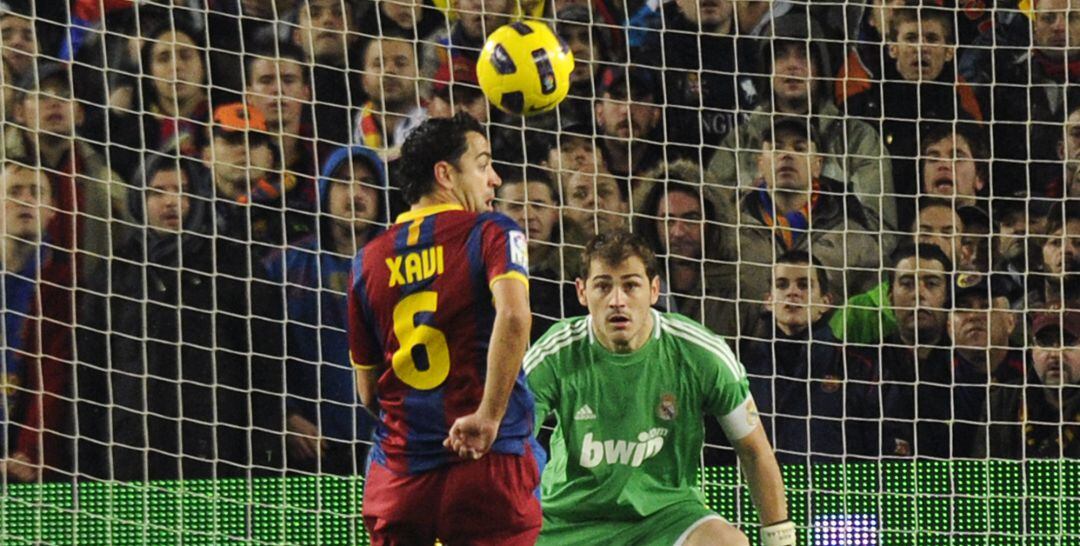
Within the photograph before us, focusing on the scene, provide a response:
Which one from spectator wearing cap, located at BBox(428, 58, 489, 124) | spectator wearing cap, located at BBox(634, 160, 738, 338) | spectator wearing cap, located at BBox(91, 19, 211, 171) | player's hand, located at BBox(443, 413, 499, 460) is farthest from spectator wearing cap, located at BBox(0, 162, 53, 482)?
player's hand, located at BBox(443, 413, 499, 460)

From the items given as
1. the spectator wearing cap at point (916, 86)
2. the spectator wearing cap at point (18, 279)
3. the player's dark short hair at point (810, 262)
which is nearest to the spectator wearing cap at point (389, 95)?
the spectator wearing cap at point (18, 279)

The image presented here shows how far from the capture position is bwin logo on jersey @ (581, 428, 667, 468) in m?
4.27

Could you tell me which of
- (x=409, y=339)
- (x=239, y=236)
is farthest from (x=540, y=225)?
(x=409, y=339)

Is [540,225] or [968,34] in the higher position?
[968,34]

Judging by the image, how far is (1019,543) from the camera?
5.93 m

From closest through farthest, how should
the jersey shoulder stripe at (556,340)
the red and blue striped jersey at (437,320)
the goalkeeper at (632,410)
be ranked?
the red and blue striped jersey at (437,320), the goalkeeper at (632,410), the jersey shoulder stripe at (556,340)

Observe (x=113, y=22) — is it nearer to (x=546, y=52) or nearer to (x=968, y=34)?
(x=546, y=52)

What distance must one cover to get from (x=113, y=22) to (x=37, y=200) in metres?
0.76

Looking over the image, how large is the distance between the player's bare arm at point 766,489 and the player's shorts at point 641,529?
145 millimetres

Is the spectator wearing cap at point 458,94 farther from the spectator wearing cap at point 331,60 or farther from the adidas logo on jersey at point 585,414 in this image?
the adidas logo on jersey at point 585,414

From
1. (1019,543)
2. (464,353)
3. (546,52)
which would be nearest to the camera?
(464,353)

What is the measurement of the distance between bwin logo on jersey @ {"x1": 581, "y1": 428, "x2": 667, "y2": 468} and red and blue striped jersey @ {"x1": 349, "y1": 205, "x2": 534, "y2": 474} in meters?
0.80

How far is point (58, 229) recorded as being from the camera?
6.00 meters

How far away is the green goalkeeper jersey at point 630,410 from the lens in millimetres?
4258
